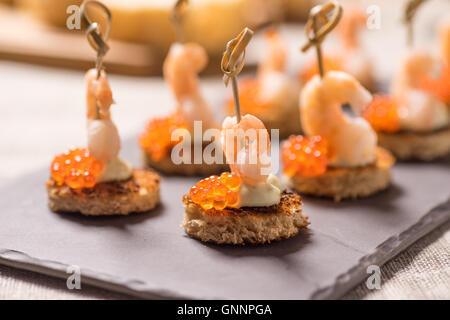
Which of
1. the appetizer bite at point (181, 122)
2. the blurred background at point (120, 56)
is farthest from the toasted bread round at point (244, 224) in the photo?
the blurred background at point (120, 56)

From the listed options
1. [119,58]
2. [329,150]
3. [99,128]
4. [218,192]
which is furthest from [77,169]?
[119,58]

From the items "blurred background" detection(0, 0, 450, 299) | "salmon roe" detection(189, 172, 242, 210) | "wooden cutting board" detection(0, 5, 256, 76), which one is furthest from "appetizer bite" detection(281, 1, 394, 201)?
"wooden cutting board" detection(0, 5, 256, 76)

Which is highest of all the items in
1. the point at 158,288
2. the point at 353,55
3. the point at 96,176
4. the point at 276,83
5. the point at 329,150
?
the point at 353,55

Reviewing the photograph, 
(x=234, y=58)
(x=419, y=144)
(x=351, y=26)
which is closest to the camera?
(x=234, y=58)

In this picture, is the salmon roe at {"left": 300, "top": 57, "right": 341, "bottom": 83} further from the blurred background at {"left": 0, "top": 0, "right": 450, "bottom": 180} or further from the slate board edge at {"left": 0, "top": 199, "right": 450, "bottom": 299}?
the slate board edge at {"left": 0, "top": 199, "right": 450, "bottom": 299}

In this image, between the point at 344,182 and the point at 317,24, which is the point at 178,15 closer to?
the point at 317,24

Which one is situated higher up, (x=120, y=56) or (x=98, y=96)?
(x=120, y=56)

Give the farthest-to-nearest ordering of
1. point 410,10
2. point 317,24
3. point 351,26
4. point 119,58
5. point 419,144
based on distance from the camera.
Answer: point 119,58 → point 351,26 → point 419,144 → point 410,10 → point 317,24
